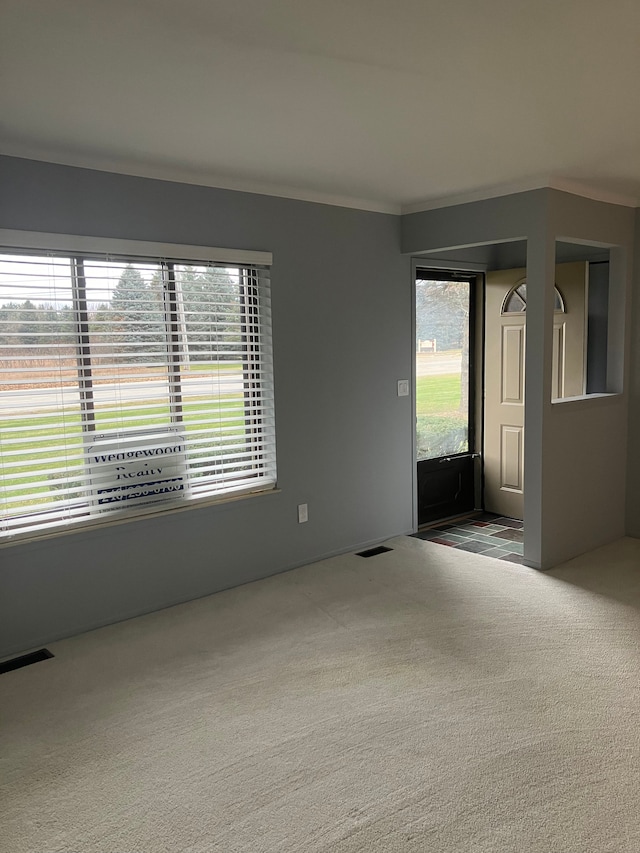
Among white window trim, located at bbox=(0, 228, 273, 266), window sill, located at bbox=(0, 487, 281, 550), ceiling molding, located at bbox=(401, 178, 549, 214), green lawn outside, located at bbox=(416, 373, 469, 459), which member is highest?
ceiling molding, located at bbox=(401, 178, 549, 214)

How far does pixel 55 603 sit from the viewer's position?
341cm

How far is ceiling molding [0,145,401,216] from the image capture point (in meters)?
3.24

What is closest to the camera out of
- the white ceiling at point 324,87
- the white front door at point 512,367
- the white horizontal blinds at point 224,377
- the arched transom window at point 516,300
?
the white ceiling at point 324,87

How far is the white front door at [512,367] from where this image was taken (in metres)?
5.03

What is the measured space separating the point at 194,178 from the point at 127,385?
1205mm

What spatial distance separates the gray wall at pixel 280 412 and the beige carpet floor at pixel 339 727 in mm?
213

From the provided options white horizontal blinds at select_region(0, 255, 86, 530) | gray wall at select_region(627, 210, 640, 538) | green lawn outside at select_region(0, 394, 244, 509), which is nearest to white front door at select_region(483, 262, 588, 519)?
gray wall at select_region(627, 210, 640, 538)

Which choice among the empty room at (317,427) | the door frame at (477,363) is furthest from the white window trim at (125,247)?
the door frame at (477,363)

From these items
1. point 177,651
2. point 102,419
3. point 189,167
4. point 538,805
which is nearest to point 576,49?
point 189,167

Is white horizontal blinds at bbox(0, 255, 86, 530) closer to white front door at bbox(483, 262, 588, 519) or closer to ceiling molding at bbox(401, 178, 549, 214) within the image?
ceiling molding at bbox(401, 178, 549, 214)

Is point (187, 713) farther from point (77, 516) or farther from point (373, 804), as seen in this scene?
point (77, 516)

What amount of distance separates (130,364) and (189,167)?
109 centimetres

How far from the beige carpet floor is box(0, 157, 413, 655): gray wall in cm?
21

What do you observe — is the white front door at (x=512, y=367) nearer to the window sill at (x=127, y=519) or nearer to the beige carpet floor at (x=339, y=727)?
the beige carpet floor at (x=339, y=727)
